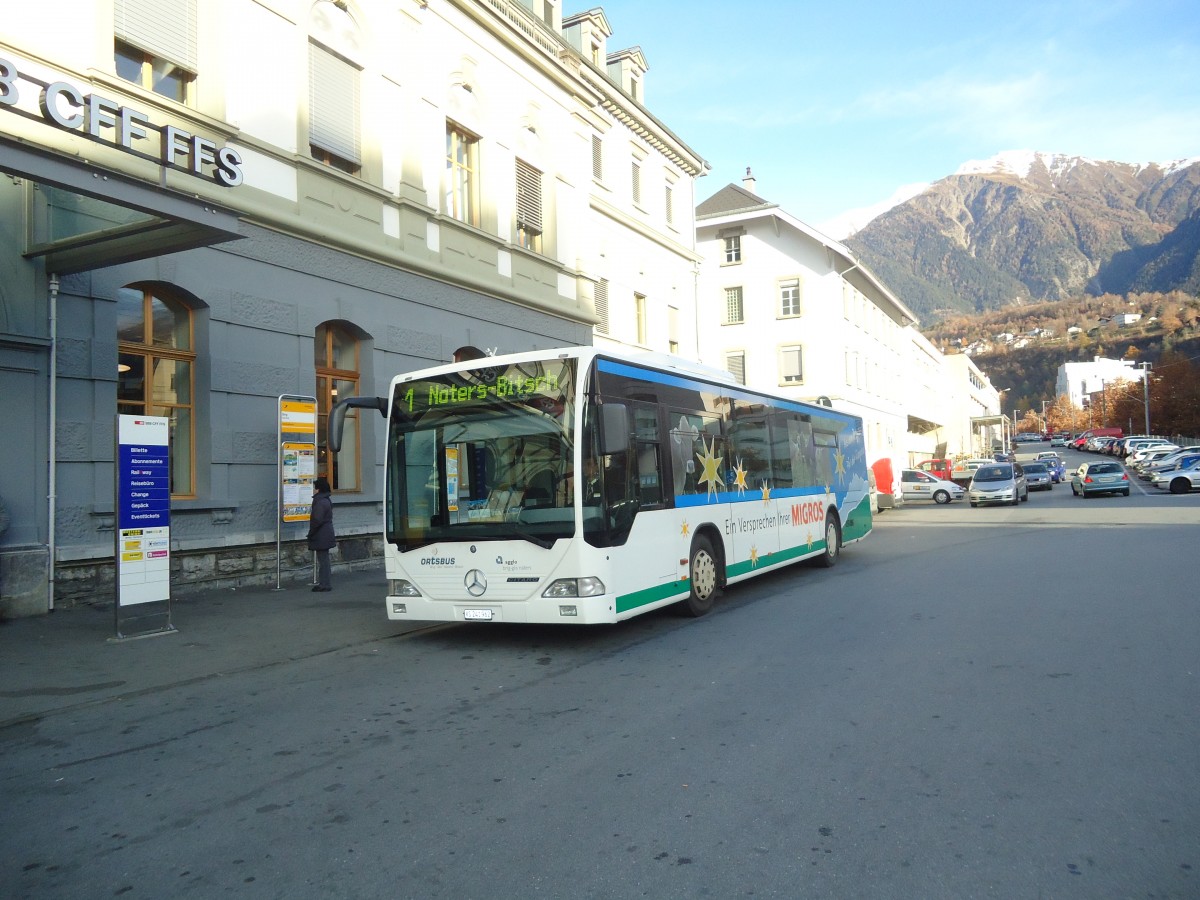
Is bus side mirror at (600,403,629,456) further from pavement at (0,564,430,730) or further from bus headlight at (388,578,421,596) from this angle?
pavement at (0,564,430,730)

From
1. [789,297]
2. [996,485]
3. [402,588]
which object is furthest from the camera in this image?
[789,297]

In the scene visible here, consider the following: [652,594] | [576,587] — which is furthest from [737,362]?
[576,587]

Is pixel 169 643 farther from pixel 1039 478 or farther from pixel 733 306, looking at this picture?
pixel 1039 478

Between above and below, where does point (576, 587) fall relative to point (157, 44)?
below

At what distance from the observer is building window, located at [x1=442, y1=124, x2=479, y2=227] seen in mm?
18594

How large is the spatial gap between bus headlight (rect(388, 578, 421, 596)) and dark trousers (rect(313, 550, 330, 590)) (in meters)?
4.09

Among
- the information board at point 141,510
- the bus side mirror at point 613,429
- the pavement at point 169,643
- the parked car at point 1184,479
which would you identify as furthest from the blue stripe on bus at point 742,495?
the parked car at point 1184,479

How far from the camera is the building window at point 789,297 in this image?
4744cm

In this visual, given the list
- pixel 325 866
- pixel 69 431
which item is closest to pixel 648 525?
pixel 325 866

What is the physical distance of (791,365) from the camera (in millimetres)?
47781

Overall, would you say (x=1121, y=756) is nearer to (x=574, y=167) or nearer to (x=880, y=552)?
(x=880, y=552)

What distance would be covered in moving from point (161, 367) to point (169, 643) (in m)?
4.73

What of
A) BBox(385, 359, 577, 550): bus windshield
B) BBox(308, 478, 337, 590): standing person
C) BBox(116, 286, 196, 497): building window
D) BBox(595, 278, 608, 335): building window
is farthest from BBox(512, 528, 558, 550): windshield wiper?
BBox(595, 278, 608, 335): building window

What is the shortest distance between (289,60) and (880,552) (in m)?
13.7
